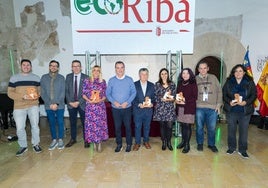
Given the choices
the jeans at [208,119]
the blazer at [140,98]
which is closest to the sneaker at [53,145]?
the blazer at [140,98]

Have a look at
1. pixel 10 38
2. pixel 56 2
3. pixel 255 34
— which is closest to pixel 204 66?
pixel 255 34

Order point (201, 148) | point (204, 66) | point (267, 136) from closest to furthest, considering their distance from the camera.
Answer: point (204, 66) → point (201, 148) → point (267, 136)

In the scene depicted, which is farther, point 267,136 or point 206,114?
point 267,136

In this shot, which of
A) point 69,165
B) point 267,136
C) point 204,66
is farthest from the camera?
point 267,136

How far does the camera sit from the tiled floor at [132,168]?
9.71 feet

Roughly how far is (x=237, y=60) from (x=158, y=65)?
6.88 feet

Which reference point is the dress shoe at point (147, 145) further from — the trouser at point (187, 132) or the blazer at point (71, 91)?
the blazer at point (71, 91)

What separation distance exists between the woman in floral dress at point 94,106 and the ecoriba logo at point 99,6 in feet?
3.96

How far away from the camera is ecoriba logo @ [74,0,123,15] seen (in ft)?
14.0

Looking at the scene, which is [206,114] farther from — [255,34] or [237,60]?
[255,34]

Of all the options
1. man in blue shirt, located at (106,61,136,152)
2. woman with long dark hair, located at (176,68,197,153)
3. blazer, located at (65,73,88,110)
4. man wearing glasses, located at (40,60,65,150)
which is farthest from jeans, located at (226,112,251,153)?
man wearing glasses, located at (40,60,65,150)

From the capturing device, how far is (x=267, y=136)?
194 inches

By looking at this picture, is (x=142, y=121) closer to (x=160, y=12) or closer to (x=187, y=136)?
(x=187, y=136)

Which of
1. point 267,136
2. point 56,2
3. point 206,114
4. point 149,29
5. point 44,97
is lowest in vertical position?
point 267,136
